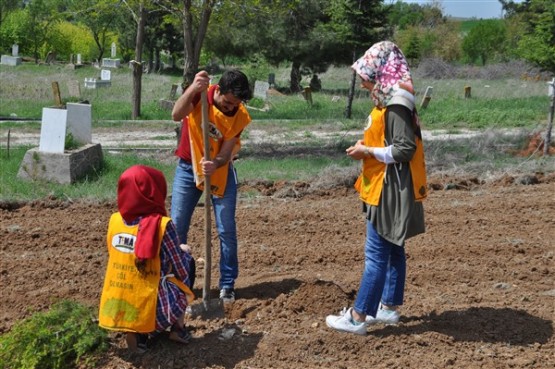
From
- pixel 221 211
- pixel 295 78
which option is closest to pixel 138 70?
pixel 221 211

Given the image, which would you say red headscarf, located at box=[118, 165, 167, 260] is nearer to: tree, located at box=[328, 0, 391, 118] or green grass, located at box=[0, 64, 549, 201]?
green grass, located at box=[0, 64, 549, 201]

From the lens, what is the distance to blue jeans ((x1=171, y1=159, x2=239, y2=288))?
16.6ft

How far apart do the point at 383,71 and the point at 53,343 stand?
96.0 inches

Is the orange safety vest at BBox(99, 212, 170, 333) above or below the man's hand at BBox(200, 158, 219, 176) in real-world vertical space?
below

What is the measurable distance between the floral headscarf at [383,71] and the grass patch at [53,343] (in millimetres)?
2149

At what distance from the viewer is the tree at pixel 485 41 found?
58.9 metres

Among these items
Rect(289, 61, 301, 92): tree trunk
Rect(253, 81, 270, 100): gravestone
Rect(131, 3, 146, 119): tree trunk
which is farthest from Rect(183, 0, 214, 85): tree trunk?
Rect(289, 61, 301, 92): tree trunk

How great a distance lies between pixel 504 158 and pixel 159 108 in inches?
524

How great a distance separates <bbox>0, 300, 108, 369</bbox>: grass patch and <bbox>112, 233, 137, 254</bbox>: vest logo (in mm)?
578

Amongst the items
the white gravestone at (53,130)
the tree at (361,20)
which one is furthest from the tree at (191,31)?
the tree at (361,20)

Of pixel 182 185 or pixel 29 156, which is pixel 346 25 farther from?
pixel 182 185

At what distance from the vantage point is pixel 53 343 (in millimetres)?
4133

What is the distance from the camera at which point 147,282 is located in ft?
13.2

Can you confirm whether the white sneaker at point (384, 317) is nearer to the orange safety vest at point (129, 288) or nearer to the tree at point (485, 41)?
the orange safety vest at point (129, 288)
